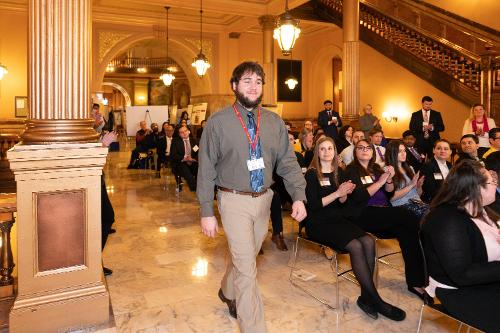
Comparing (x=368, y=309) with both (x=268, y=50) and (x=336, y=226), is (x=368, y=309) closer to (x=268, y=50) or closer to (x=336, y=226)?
(x=336, y=226)

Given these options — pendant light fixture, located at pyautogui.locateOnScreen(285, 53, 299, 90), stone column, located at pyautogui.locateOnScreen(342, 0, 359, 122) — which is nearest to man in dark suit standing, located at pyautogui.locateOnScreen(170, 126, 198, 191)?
stone column, located at pyautogui.locateOnScreen(342, 0, 359, 122)

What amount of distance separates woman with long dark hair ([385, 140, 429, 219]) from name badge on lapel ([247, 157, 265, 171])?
6.47ft

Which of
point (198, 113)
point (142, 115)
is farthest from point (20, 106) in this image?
point (198, 113)

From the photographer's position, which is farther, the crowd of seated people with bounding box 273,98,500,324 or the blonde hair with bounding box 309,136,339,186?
the blonde hair with bounding box 309,136,339,186

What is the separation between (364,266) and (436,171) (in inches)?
74.8

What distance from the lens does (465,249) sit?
1907 mm

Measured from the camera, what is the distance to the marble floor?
2.66m

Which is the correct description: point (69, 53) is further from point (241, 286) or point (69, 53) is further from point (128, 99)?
point (128, 99)

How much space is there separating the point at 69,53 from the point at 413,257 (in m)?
2.79

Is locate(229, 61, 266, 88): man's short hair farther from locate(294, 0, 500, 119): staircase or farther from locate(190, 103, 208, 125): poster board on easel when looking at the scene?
locate(190, 103, 208, 125): poster board on easel

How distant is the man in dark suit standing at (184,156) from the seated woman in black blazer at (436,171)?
3873mm

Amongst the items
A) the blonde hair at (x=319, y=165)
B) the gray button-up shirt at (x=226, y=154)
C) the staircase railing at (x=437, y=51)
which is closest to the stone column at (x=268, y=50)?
the staircase railing at (x=437, y=51)

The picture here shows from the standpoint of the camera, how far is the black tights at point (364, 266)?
2775mm

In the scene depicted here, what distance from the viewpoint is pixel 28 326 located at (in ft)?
8.25
